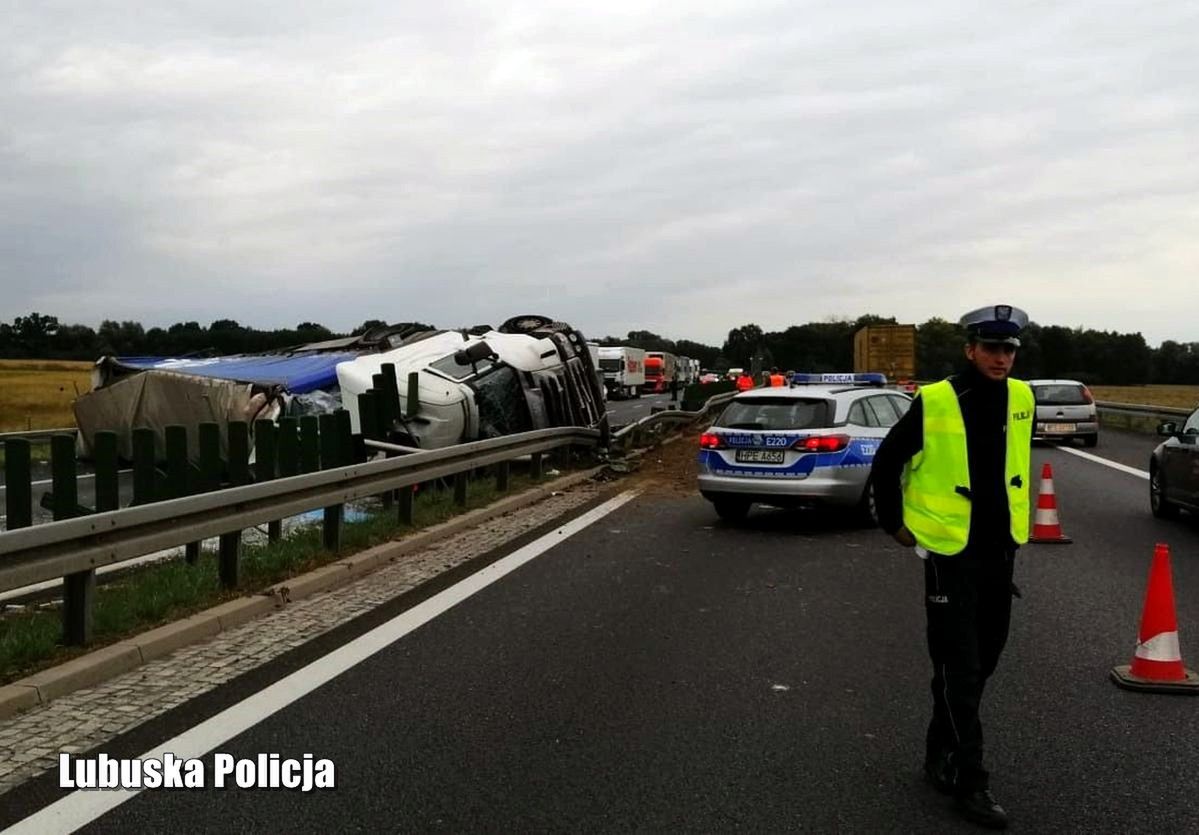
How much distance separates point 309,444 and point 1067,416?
1936 cm

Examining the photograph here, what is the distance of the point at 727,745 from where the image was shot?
485 centimetres

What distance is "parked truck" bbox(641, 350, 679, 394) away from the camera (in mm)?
67750

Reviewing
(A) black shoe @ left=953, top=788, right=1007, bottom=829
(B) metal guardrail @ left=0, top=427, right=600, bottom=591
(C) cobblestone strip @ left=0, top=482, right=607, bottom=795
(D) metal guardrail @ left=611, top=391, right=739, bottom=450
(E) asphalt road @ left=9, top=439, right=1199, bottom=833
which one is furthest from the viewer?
(D) metal guardrail @ left=611, top=391, right=739, bottom=450

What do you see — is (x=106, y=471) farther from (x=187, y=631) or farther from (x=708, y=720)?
(x=708, y=720)

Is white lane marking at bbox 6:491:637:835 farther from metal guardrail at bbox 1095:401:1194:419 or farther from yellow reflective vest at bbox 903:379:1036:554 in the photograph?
metal guardrail at bbox 1095:401:1194:419

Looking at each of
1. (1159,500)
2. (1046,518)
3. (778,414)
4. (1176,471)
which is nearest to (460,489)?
(778,414)

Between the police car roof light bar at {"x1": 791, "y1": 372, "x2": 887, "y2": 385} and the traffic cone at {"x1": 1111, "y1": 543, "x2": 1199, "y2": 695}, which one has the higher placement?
the police car roof light bar at {"x1": 791, "y1": 372, "x2": 887, "y2": 385}

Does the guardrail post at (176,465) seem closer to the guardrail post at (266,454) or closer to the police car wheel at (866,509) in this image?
the guardrail post at (266,454)

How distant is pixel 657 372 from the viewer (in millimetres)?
69500

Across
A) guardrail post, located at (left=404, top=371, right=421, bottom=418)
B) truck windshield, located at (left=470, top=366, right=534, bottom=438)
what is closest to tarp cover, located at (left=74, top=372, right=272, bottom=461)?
guardrail post, located at (left=404, top=371, right=421, bottom=418)

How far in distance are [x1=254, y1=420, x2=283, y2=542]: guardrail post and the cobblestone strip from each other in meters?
1.74

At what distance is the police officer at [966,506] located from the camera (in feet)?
13.9

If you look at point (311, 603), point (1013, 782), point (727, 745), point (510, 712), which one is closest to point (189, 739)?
point (510, 712)

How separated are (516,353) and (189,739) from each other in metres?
13.4
